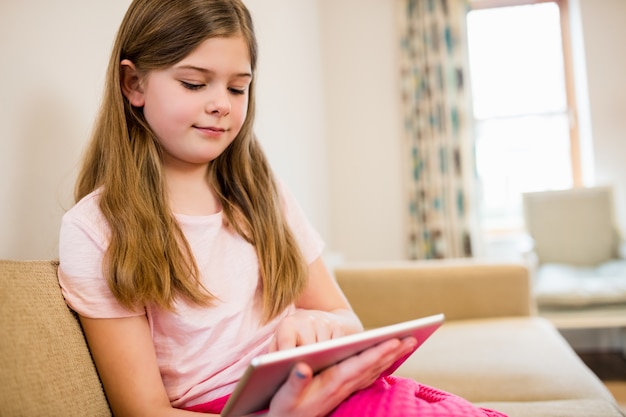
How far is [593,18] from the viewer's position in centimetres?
396

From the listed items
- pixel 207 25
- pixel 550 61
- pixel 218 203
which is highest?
pixel 550 61

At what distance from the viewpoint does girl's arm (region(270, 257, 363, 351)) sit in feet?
2.33

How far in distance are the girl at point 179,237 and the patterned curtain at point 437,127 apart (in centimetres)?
318

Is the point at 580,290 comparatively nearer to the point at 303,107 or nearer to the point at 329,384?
the point at 303,107

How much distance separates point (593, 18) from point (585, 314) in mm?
2386

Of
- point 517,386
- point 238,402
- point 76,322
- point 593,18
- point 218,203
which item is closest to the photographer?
point 238,402

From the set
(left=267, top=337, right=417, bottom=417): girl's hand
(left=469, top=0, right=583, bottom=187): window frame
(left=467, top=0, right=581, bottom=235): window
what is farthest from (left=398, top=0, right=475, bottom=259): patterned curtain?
(left=267, top=337, right=417, bottom=417): girl's hand

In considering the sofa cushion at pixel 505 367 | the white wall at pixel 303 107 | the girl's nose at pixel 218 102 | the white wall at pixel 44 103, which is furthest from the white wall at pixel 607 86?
the girl's nose at pixel 218 102

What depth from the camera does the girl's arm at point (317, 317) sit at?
71 cm

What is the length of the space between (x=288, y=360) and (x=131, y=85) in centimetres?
60

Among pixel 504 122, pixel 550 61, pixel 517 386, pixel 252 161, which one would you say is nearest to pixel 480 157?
pixel 504 122

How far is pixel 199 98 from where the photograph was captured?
86 cm

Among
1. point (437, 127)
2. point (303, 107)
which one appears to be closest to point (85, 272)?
point (303, 107)

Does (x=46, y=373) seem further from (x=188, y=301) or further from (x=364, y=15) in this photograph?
(x=364, y=15)
